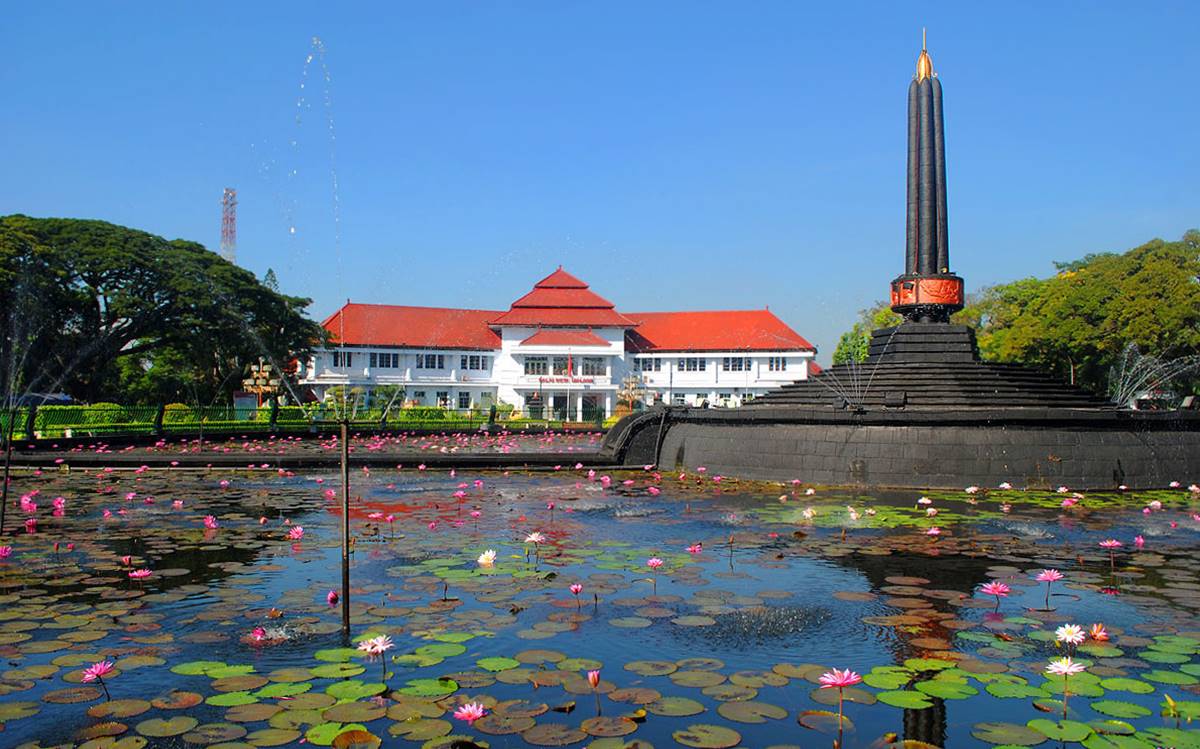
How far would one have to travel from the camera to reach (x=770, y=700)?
12.5 ft

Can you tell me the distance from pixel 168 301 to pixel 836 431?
31.1 meters

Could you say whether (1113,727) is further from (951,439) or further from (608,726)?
(951,439)

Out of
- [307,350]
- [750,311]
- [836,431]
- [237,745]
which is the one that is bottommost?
[237,745]

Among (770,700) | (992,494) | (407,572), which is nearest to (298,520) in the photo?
(407,572)

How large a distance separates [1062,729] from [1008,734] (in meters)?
0.22

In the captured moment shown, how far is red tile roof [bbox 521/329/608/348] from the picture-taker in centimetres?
5672

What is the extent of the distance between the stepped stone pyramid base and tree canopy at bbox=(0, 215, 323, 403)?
88.1 ft

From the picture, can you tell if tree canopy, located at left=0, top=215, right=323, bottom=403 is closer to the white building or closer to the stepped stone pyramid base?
the white building

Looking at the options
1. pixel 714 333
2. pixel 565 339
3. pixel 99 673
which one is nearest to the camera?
pixel 99 673

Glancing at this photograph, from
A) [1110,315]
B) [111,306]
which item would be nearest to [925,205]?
[1110,315]

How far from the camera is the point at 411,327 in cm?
5712

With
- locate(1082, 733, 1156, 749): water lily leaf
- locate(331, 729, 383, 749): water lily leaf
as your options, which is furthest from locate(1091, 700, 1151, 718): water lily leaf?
locate(331, 729, 383, 749): water lily leaf

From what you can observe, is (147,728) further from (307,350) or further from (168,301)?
(307,350)

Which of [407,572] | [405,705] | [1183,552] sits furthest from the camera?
[1183,552]
